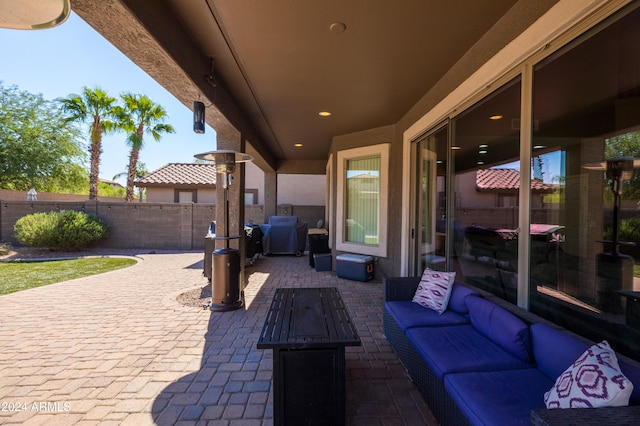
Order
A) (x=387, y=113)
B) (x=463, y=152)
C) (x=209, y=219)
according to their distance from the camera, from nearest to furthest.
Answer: (x=463, y=152)
(x=387, y=113)
(x=209, y=219)

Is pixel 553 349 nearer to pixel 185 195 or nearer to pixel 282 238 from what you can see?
pixel 282 238

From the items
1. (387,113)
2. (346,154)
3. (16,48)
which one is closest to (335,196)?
(346,154)

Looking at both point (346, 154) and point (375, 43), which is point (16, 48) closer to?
point (346, 154)

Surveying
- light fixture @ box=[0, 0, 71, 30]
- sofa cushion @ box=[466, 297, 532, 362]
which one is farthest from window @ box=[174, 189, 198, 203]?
sofa cushion @ box=[466, 297, 532, 362]

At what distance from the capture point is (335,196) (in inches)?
257

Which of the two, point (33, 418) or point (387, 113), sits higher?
point (387, 113)

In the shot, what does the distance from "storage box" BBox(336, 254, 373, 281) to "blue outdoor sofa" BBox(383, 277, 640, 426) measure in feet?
9.02

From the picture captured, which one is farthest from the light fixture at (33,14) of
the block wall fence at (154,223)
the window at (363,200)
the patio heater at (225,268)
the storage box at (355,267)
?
the block wall fence at (154,223)

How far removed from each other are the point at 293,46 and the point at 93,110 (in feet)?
37.0

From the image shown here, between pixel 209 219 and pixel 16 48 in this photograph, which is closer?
pixel 16 48

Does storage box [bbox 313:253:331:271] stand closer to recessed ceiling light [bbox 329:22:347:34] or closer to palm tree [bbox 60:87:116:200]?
recessed ceiling light [bbox 329:22:347:34]

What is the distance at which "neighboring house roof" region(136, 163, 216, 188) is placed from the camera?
43.5 feet

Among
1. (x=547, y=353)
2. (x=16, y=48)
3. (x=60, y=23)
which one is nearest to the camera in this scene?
(x=60, y=23)

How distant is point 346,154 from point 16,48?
23.7 ft
